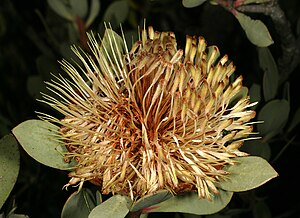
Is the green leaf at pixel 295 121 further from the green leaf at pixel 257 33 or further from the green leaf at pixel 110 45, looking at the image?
the green leaf at pixel 110 45

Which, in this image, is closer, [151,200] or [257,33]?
[151,200]

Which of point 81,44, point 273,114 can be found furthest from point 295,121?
point 81,44

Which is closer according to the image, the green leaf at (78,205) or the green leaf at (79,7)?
the green leaf at (78,205)

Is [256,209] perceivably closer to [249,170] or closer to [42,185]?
[249,170]

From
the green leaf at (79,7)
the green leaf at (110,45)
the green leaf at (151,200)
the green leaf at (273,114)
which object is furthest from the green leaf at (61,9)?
the green leaf at (151,200)

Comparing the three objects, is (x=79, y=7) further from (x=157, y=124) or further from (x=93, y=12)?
(x=157, y=124)

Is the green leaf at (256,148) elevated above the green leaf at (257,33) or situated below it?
below

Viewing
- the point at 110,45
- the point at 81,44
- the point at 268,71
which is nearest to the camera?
the point at 110,45
